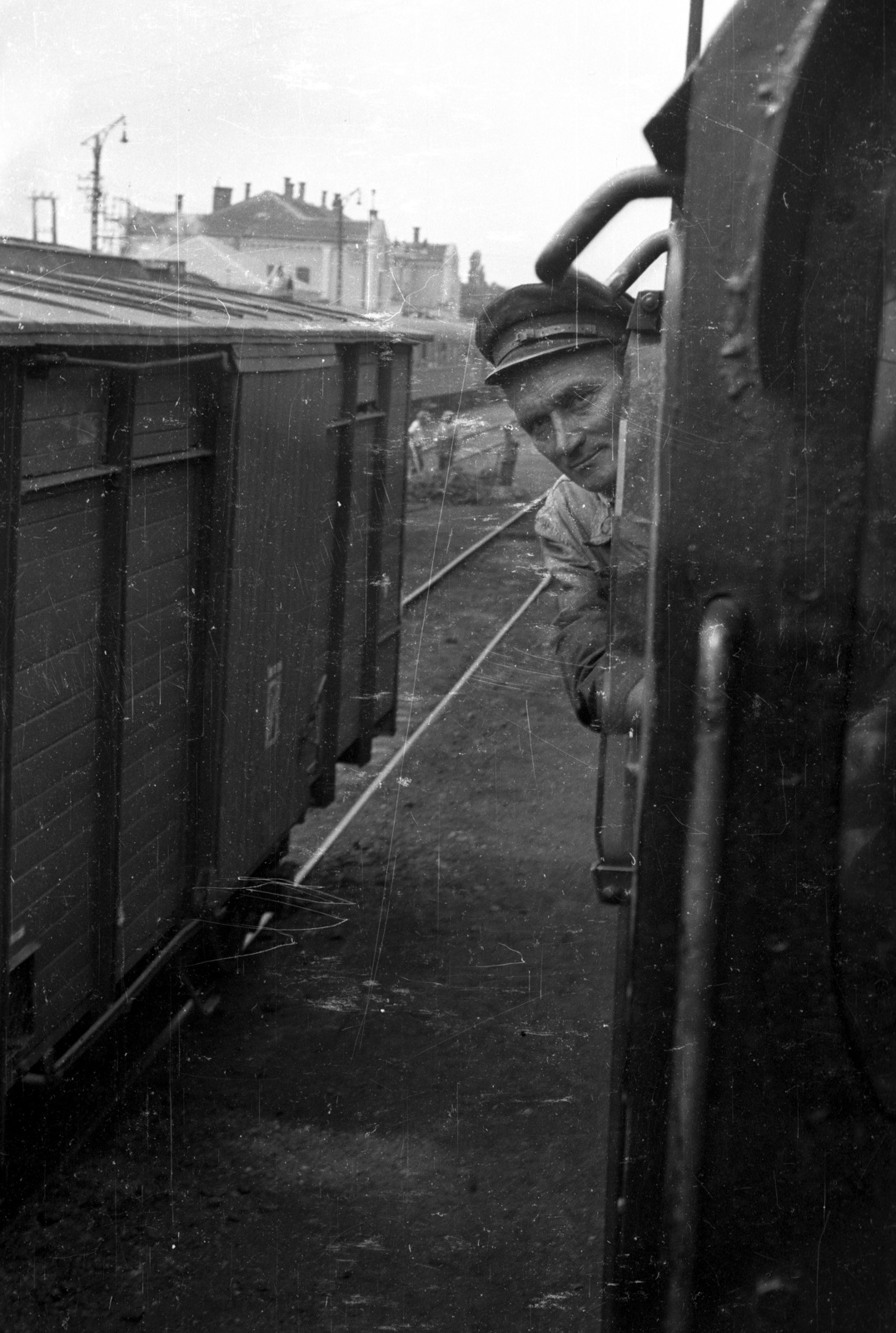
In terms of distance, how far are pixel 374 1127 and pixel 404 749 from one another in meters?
4.94

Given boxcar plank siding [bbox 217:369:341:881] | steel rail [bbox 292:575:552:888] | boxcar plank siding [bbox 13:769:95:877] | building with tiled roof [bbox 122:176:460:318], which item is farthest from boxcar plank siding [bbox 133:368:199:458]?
steel rail [bbox 292:575:552:888]

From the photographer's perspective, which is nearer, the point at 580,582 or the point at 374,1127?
the point at 580,582

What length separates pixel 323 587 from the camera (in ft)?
21.6

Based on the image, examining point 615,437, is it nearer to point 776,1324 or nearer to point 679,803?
point 679,803

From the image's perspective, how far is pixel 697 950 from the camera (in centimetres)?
105

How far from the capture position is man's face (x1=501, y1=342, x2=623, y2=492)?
165cm

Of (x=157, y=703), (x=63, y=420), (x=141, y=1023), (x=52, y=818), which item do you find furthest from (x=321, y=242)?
(x=52, y=818)

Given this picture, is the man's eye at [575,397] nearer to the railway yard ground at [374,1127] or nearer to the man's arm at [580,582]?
the man's arm at [580,582]

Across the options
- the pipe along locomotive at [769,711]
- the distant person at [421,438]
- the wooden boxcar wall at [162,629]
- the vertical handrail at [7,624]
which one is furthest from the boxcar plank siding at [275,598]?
the distant person at [421,438]

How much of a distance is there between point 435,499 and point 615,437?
62.6ft

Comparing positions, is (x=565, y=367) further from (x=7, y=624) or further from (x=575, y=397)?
(x=7, y=624)

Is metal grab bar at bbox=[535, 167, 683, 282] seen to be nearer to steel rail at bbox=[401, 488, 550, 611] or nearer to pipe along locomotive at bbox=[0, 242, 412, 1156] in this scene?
pipe along locomotive at bbox=[0, 242, 412, 1156]

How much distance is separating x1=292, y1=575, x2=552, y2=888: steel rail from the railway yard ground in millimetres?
102

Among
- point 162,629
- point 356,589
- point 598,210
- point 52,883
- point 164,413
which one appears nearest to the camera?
point 598,210
